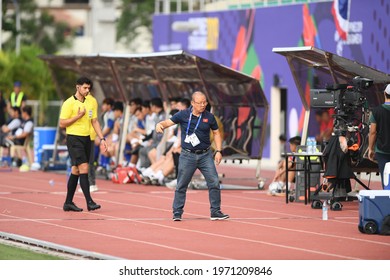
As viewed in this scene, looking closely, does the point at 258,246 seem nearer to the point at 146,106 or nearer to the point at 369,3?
the point at 146,106

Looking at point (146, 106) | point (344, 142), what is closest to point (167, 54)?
point (146, 106)

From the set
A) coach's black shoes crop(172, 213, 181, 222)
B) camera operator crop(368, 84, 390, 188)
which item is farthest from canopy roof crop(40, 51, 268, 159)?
coach's black shoes crop(172, 213, 181, 222)

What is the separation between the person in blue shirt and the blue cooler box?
2.64 metres

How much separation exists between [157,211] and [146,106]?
824cm

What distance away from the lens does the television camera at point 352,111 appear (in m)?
20.5

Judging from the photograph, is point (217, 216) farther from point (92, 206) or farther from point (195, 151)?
point (92, 206)

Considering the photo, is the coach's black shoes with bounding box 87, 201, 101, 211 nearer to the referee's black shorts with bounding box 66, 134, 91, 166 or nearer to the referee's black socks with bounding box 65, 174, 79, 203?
the referee's black socks with bounding box 65, 174, 79, 203

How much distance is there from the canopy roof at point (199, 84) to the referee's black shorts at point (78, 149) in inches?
230

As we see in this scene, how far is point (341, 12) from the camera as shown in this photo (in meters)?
32.1

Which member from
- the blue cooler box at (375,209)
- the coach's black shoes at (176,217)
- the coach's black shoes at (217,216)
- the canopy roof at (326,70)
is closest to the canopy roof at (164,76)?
the canopy roof at (326,70)

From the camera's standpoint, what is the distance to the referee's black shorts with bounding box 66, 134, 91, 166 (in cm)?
2017

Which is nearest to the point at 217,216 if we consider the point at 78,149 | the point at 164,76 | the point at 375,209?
the point at 78,149

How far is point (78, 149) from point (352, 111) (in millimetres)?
4448

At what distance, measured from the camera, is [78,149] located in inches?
795
